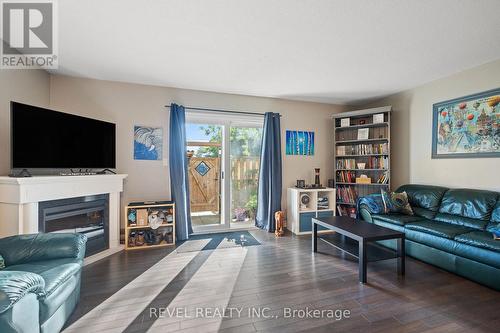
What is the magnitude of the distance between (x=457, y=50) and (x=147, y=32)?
3.34m

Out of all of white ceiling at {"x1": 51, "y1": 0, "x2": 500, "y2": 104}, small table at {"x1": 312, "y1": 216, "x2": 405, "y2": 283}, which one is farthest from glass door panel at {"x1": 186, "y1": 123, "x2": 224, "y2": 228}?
small table at {"x1": 312, "y1": 216, "x2": 405, "y2": 283}

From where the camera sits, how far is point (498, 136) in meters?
2.74

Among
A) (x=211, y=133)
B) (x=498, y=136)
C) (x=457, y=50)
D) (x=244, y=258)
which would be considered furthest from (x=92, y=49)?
(x=498, y=136)

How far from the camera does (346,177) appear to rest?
4398 millimetres

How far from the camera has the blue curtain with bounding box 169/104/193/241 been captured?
11.6 feet

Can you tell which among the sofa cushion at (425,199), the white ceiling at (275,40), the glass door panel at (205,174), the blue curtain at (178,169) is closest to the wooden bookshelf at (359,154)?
the sofa cushion at (425,199)

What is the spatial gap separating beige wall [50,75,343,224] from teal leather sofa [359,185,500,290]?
6.69ft

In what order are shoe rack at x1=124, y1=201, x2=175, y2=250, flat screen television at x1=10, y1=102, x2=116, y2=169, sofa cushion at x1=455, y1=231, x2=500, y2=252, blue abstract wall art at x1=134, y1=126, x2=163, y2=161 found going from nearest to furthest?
sofa cushion at x1=455, y1=231, x2=500, y2=252
flat screen television at x1=10, y1=102, x2=116, y2=169
shoe rack at x1=124, y1=201, x2=175, y2=250
blue abstract wall art at x1=134, y1=126, x2=163, y2=161

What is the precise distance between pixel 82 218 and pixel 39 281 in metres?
1.78

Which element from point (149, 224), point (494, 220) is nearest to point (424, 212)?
point (494, 220)

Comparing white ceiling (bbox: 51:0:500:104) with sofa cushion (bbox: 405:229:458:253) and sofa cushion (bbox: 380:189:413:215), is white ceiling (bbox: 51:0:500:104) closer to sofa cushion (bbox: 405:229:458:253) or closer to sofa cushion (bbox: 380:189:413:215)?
sofa cushion (bbox: 380:189:413:215)

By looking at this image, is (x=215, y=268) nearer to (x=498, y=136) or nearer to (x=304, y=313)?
(x=304, y=313)

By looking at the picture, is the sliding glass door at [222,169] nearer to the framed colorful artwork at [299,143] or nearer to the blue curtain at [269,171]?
the blue curtain at [269,171]

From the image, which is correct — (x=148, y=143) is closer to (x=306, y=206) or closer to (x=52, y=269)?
(x=52, y=269)
